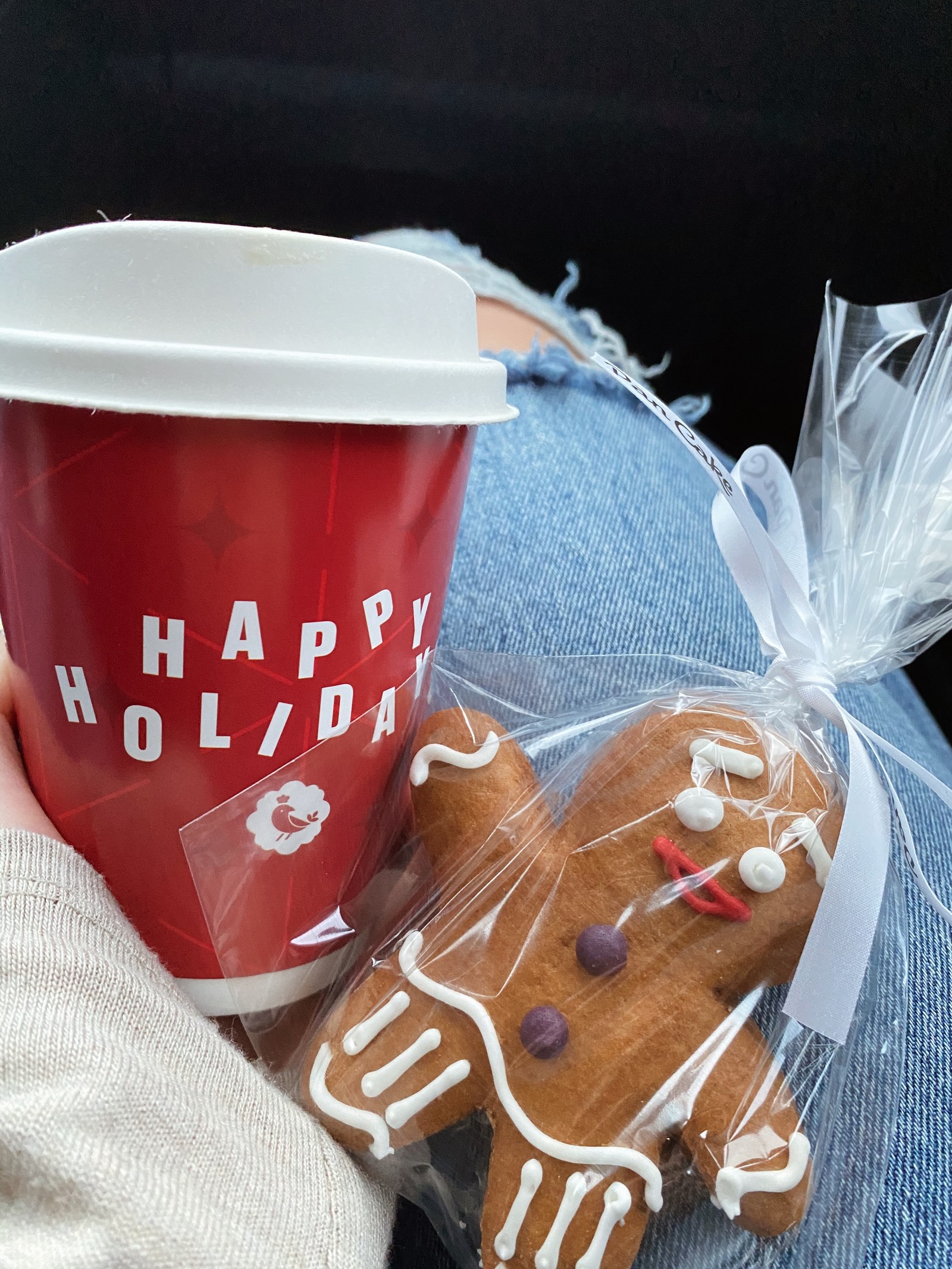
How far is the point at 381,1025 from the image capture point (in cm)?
42

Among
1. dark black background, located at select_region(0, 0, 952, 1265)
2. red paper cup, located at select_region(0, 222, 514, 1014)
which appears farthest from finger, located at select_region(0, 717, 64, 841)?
dark black background, located at select_region(0, 0, 952, 1265)

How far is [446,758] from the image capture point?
18.0 inches

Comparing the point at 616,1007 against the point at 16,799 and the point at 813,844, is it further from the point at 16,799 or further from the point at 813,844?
the point at 16,799

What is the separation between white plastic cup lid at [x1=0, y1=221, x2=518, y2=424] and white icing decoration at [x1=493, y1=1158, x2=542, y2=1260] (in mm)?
314

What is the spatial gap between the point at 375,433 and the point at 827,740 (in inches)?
11.1

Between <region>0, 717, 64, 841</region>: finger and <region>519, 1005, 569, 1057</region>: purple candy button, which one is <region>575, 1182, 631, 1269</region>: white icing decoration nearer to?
<region>519, 1005, 569, 1057</region>: purple candy button

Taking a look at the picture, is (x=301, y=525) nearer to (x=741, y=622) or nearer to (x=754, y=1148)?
(x=754, y=1148)

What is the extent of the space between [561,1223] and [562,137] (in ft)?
3.50

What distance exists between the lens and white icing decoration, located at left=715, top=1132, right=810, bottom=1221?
37 centimetres

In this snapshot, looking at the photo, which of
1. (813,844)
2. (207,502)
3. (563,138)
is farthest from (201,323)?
(563,138)

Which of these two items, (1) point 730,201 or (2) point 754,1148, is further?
(1) point 730,201

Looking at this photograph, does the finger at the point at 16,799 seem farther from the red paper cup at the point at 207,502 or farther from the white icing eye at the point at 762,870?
the white icing eye at the point at 762,870

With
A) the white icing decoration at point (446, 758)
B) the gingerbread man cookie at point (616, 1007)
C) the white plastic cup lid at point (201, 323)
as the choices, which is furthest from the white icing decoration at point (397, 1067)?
the white plastic cup lid at point (201, 323)

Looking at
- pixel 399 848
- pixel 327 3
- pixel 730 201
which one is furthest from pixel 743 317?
pixel 399 848
